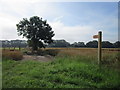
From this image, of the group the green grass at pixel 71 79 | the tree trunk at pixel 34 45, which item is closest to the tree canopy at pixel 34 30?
the tree trunk at pixel 34 45

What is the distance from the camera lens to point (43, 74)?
14.9ft

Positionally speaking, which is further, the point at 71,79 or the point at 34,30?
the point at 34,30

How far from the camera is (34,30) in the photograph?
22.9 meters

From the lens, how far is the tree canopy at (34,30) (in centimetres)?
2297

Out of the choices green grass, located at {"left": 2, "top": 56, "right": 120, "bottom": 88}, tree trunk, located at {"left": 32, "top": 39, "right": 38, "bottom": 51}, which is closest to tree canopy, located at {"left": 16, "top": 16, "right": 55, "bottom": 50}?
tree trunk, located at {"left": 32, "top": 39, "right": 38, "bottom": 51}

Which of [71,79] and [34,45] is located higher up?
[34,45]

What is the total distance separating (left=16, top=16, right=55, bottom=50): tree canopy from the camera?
22969 mm

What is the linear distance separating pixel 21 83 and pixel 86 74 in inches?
66.6

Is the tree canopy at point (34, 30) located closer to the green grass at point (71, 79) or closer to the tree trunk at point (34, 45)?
the tree trunk at point (34, 45)

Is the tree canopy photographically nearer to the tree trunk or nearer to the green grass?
the tree trunk

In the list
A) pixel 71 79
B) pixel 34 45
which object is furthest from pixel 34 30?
pixel 71 79

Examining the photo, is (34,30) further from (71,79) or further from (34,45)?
(71,79)

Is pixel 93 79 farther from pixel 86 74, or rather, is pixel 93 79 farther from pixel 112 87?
pixel 112 87

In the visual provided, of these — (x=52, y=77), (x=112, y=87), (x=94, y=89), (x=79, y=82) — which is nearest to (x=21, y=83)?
(x=52, y=77)
